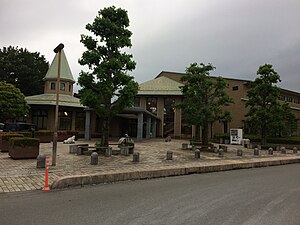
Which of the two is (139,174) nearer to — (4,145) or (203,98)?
(4,145)

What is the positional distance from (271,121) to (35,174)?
2069 centimetres

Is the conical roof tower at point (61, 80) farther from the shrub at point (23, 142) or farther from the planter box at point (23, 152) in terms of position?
the planter box at point (23, 152)

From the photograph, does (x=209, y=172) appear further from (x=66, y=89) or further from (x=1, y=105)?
(x=66, y=89)

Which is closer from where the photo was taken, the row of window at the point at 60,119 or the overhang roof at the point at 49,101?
the overhang roof at the point at 49,101

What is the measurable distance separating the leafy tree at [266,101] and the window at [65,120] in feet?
70.4

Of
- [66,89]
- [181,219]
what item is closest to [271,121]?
[181,219]

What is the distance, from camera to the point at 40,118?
95.5ft

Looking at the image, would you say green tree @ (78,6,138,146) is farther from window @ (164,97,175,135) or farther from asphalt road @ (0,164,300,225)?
window @ (164,97,175,135)

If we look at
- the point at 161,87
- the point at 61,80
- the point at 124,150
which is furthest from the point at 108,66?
the point at 161,87

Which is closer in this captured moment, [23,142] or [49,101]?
[23,142]

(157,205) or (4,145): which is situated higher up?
(4,145)

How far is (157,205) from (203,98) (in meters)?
14.7

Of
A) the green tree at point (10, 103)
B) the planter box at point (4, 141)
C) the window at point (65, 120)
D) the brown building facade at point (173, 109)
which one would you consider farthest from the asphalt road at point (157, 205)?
the brown building facade at point (173, 109)

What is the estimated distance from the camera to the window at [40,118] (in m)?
29.0
